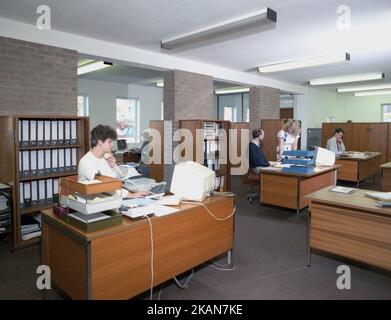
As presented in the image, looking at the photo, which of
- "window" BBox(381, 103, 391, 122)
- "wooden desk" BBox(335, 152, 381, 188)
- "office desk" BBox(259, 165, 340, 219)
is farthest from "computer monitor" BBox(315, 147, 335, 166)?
"window" BBox(381, 103, 391, 122)

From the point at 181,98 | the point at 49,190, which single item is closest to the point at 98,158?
the point at 49,190

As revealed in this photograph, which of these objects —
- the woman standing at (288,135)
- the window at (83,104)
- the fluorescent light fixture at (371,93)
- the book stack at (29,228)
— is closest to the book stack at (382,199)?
the woman standing at (288,135)

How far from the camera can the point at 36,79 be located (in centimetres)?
382

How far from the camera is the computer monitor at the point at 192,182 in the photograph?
2.56 metres

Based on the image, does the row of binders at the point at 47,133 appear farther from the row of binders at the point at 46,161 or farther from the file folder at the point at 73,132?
the row of binders at the point at 46,161

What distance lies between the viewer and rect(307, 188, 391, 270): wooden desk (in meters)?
2.63

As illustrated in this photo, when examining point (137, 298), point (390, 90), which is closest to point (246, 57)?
point (137, 298)

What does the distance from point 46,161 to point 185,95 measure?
2807 millimetres

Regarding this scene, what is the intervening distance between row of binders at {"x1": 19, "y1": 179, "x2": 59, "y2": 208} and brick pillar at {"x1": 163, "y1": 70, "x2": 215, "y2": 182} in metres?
2.22

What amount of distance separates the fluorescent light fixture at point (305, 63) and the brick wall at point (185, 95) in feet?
3.97

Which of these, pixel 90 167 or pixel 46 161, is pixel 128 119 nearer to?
pixel 46 161

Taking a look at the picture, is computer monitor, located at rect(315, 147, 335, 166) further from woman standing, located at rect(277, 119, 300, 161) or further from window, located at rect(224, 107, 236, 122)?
window, located at rect(224, 107, 236, 122)

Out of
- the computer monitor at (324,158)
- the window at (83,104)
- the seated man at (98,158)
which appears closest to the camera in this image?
the seated man at (98,158)
